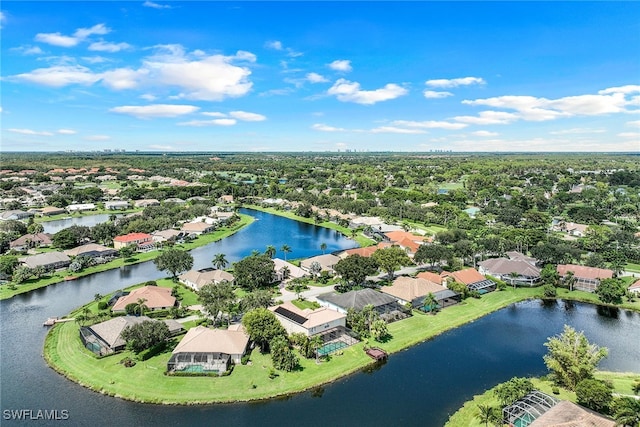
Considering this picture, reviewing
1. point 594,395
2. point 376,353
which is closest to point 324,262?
point 376,353

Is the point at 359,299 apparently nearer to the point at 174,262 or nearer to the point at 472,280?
the point at 472,280

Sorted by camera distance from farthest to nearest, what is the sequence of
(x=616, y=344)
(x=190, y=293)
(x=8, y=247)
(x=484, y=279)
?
(x=8, y=247) < (x=484, y=279) < (x=190, y=293) < (x=616, y=344)

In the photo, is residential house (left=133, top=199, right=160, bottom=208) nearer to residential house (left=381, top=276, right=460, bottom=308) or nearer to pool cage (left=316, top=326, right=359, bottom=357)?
residential house (left=381, top=276, right=460, bottom=308)

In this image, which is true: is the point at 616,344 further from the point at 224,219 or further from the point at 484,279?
the point at 224,219

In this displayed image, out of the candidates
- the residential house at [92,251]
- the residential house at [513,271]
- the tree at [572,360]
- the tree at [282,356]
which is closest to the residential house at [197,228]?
the residential house at [92,251]

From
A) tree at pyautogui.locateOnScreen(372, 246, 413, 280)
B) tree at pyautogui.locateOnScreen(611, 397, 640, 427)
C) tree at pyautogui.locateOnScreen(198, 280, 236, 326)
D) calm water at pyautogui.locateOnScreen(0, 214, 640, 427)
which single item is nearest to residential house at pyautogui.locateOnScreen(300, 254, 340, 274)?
tree at pyautogui.locateOnScreen(372, 246, 413, 280)

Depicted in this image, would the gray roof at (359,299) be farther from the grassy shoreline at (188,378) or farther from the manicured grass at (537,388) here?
the manicured grass at (537,388)

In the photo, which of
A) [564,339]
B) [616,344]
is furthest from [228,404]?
[616,344]
